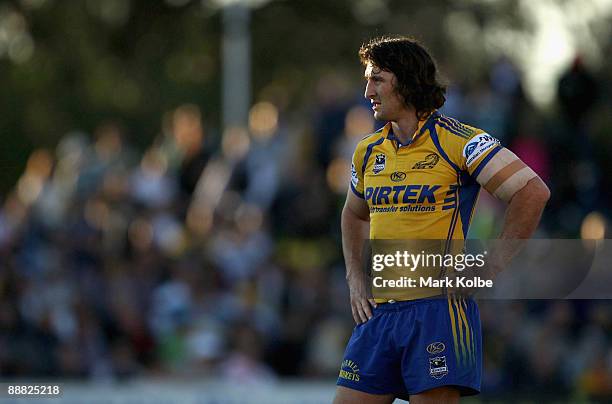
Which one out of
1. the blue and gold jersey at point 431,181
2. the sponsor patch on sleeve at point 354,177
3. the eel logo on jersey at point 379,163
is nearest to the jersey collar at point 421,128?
the blue and gold jersey at point 431,181

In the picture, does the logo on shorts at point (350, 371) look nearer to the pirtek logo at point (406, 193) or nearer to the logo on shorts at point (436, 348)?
the logo on shorts at point (436, 348)

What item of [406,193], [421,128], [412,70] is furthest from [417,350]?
[412,70]

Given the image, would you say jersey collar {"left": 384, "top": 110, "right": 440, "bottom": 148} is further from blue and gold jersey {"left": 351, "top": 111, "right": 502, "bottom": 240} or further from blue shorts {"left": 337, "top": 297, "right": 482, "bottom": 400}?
blue shorts {"left": 337, "top": 297, "right": 482, "bottom": 400}

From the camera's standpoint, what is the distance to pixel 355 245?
8.07 meters

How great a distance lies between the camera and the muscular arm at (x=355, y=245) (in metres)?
7.77

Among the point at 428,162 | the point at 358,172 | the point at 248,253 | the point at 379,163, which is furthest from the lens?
the point at 248,253

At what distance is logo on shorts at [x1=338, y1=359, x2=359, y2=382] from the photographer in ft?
24.7

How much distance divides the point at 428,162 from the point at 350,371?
4.10 ft

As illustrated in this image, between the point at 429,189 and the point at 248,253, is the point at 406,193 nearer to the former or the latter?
the point at 429,189

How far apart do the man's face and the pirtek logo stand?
412 mm

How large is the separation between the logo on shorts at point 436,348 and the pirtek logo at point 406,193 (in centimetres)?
78

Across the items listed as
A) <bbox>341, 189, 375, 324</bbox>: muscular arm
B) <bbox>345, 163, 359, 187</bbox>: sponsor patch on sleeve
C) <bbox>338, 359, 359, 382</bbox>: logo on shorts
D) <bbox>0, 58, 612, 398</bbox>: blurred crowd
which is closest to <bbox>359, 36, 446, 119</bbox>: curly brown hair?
<bbox>345, 163, 359, 187</bbox>: sponsor patch on sleeve

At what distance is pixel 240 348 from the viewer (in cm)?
1424

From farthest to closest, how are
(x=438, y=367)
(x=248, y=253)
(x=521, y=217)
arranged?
1. (x=248, y=253)
2. (x=438, y=367)
3. (x=521, y=217)
